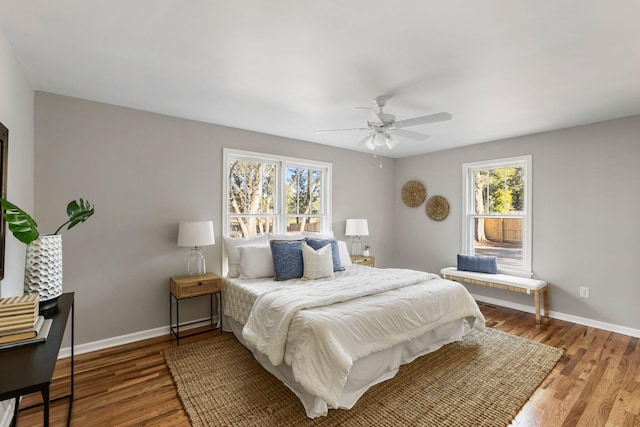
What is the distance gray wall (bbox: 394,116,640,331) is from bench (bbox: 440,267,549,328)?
0.19 m

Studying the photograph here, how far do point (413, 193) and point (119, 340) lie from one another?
4.80 metres

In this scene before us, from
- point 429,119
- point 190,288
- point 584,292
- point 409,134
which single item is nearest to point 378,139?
point 409,134

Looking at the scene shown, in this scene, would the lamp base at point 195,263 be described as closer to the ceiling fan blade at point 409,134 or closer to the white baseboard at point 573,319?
the ceiling fan blade at point 409,134

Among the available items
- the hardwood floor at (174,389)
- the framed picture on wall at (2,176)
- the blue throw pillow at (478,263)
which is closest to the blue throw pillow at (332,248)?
the hardwood floor at (174,389)

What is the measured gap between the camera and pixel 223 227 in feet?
12.7

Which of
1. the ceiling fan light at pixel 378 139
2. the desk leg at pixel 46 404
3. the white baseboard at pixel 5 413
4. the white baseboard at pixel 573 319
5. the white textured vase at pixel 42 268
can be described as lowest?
the white baseboard at pixel 573 319

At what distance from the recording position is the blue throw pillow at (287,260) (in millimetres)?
3414

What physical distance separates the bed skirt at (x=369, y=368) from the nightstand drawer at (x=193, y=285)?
0.54 metres

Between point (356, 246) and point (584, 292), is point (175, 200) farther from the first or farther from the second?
point (584, 292)

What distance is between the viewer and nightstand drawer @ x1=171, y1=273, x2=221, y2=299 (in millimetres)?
3172

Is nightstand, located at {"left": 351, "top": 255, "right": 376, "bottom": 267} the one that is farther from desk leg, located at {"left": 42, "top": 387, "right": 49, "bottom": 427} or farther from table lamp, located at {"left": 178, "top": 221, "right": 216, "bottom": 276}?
desk leg, located at {"left": 42, "top": 387, "right": 49, "bottom": 427}

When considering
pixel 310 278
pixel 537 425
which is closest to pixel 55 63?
pixel 310 278

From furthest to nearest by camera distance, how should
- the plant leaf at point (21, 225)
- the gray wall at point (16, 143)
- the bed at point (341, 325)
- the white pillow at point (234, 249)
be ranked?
the white pillow at point (234, 249), the bed at point (341, 325), the gray wall at point (16, 143), the plant leaf at point (21, 225)

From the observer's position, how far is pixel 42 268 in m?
1.86
